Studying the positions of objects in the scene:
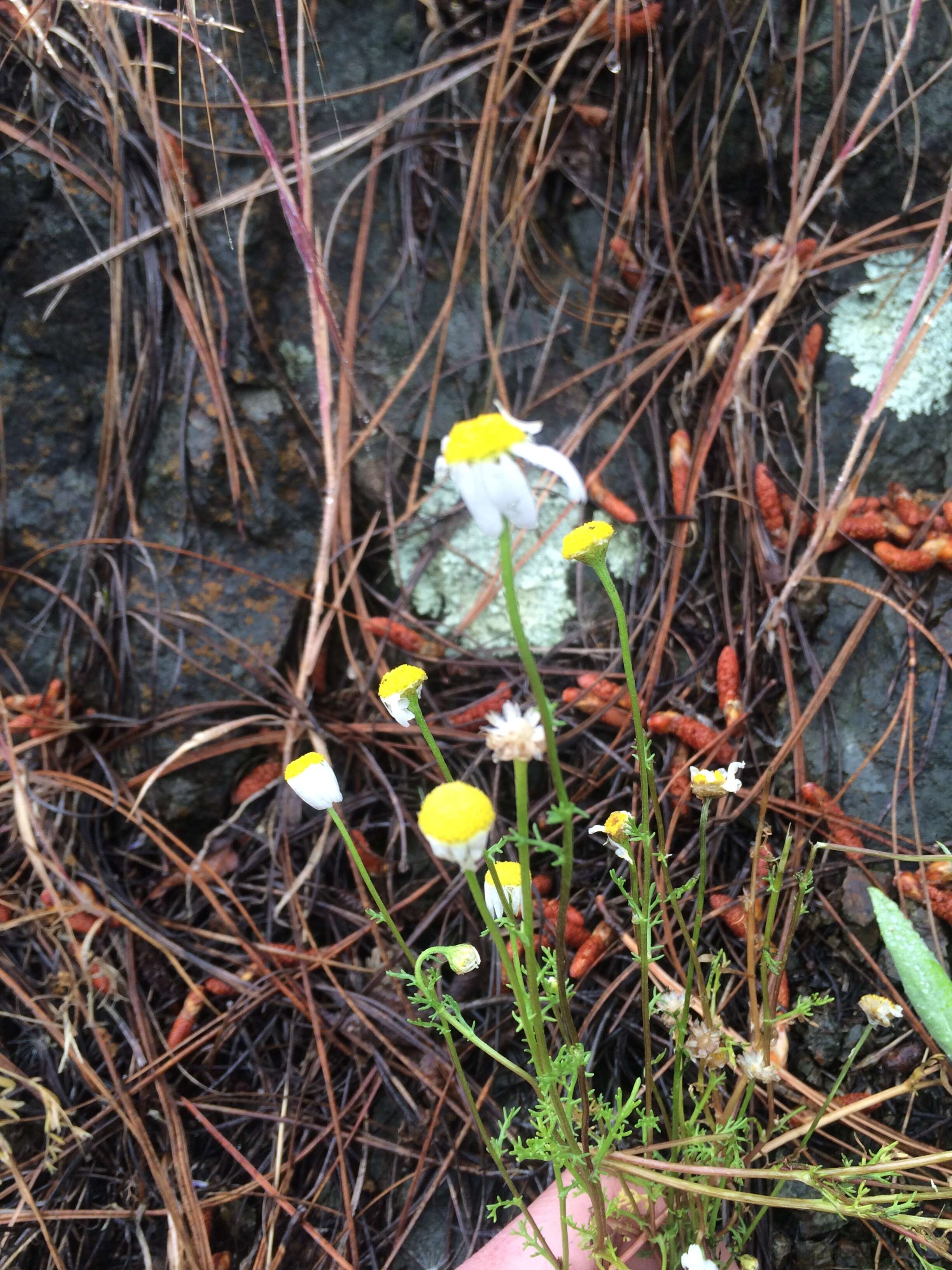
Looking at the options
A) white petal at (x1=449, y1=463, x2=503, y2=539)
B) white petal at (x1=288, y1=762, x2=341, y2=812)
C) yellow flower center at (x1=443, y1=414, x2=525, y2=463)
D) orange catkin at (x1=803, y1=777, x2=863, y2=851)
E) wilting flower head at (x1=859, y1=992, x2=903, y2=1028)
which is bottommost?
orange catkin at (x1=803, y1=777, x2=863, y2=851)

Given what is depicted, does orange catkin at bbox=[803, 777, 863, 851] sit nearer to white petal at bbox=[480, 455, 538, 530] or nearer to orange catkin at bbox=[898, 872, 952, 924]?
orange catkin at bbox=[898, 872, 952, 924]

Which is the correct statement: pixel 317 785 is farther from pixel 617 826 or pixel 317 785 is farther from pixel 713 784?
pixel 713 784

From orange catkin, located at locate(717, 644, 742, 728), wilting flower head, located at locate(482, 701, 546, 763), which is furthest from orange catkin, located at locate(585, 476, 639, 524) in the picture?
wilting flower head, located at locate(482, 701, 546, 763)

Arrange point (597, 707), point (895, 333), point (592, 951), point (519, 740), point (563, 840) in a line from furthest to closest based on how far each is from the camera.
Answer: point (895, 333) < point (597, 707) < point (592, 951) < point (563, 840) < point (519, 740)

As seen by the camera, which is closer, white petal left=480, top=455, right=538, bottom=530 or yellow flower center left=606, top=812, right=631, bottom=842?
white petal left=480, top=455, right=538, bottom=530

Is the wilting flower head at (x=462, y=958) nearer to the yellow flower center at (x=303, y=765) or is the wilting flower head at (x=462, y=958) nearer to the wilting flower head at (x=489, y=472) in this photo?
the yellow flower center at (x=303, y=765)

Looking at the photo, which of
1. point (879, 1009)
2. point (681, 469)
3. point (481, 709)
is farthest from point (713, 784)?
point (681, 469)
